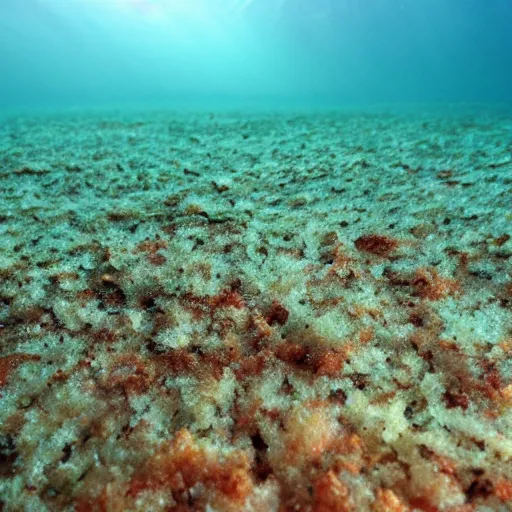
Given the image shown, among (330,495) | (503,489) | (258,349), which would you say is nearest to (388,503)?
(330,495)

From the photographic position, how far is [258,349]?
100 inches

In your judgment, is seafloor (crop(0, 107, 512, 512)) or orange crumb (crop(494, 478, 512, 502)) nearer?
orange crumb (crop(494, 478, 512, 502))

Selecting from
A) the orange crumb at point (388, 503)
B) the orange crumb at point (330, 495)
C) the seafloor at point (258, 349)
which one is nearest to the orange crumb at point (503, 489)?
the seafloor at point (258, 349)

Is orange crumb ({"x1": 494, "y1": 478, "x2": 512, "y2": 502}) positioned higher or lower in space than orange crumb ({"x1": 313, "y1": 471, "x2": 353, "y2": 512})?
higher

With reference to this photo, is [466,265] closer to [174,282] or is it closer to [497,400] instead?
[497,400]

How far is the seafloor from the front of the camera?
1.89 m

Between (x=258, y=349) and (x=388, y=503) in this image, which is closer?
(x=388, y=503)

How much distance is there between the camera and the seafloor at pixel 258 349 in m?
1.89

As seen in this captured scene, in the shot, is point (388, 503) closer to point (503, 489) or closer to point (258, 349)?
point (503, 489)

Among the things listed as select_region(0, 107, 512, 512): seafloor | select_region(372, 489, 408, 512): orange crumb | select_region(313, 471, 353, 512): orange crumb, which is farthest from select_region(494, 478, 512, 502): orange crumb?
select_region(313, 471, 353, 512): orange crumb

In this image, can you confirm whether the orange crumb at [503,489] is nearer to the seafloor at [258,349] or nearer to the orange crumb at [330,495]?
the seafloor at [258,349]

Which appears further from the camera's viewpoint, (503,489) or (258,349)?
(258,349)

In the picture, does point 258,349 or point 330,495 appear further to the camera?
point 258,349

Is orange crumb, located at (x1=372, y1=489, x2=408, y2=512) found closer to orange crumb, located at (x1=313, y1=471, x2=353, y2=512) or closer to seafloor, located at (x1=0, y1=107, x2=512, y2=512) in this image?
seafloor, located at (x1=0, y1=107, x2=512, y2=512)
